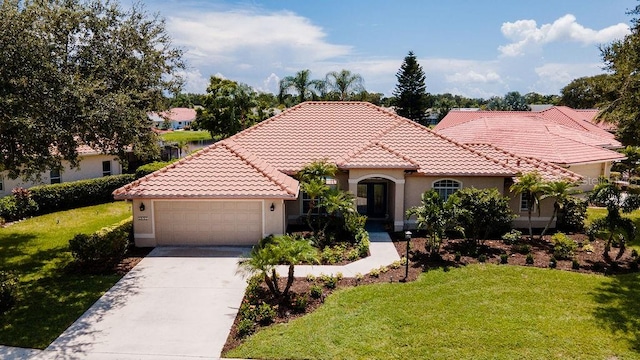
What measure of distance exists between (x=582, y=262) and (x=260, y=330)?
1135 centimetres

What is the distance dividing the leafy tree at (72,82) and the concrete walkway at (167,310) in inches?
167

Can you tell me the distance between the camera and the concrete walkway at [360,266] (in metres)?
14.1

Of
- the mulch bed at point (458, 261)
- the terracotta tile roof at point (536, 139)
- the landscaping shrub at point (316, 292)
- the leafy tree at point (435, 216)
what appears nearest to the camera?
the landscaping shrub at point (316, 292)

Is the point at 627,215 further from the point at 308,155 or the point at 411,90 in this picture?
the point at 411,90

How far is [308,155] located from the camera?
20250 millimetres

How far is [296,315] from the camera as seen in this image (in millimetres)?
11078

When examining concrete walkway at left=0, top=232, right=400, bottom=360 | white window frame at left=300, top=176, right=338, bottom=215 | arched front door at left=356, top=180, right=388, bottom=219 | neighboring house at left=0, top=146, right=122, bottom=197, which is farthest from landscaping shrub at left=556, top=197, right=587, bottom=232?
neighboring house at left=0, top=146, right=122, bottom=197

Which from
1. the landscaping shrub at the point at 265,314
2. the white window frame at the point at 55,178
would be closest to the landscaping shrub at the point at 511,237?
the landscaping shrub at the point at 265,314

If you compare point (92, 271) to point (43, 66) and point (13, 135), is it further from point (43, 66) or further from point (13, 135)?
point (43, 66)

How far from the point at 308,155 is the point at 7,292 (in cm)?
1239

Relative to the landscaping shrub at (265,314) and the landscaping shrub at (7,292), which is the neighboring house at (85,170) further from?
the landscaping shrub at (265,314)

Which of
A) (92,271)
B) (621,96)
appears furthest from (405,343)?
(621,96)

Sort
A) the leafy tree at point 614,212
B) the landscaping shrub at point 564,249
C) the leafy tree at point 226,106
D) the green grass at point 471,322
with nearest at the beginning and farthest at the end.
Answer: the green grass at point 471,322, the leafy tree at point 614,212, the landscaping shrub at point 564,249, the leafy tree at point 226,106

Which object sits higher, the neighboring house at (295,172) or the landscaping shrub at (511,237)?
the neighboring house at (295,172)
